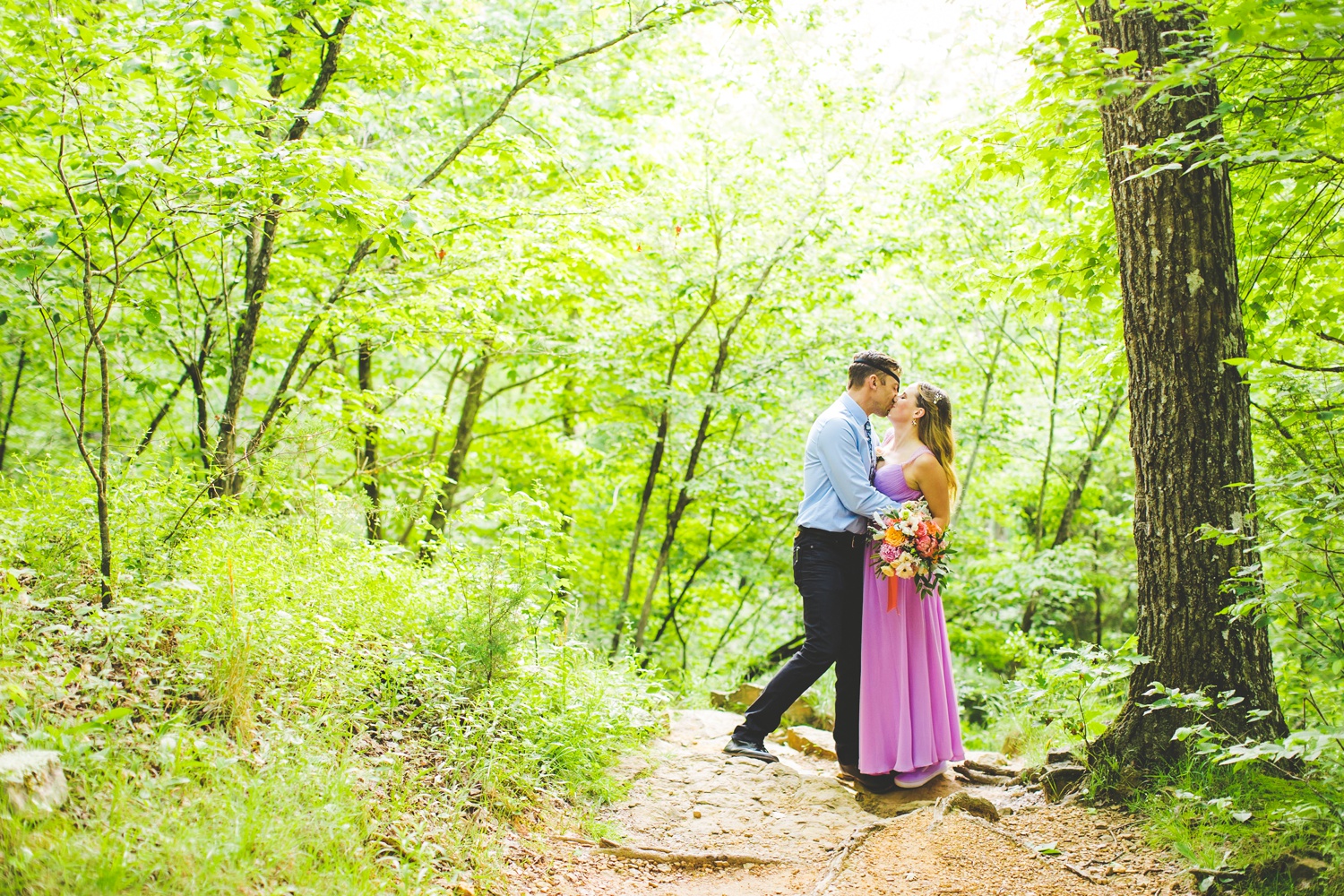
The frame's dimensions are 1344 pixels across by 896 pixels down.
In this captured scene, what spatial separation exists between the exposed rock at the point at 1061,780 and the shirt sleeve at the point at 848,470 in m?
1.54

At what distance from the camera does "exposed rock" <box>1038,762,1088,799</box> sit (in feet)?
12.7

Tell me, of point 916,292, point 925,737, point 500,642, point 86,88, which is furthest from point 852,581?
point 916,292

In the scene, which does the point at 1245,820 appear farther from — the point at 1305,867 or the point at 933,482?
the point at 933,482

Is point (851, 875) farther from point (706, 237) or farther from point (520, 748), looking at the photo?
point (706, 237)

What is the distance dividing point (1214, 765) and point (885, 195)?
282 inches

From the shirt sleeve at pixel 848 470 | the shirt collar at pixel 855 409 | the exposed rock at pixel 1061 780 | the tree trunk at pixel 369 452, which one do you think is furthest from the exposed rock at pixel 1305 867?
the tree trunk at pixel 369 452

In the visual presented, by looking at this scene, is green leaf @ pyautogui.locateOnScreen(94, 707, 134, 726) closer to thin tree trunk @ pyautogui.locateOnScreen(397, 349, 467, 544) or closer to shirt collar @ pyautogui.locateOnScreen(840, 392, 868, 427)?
shirt collar @ pyautogui.locateOnScreen(840, 392, 868, 427)

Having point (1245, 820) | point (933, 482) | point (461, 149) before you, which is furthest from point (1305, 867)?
point (461, 149)

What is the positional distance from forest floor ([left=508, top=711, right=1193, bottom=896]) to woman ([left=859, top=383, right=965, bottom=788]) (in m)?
0.22

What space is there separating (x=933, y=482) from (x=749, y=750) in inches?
76.5

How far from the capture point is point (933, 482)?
4.48 m

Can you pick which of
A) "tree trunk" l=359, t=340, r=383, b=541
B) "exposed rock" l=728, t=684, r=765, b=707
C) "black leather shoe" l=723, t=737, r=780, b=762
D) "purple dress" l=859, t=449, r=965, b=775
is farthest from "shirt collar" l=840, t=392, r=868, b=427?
"tree trunk" l=359, t=340, r=383, b=541

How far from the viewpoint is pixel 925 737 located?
14.1 feet

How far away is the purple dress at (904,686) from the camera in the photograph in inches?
168
